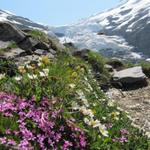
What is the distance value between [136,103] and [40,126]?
1086 centimetres

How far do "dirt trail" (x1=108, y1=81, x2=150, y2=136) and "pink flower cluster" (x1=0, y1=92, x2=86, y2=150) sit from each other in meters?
6.06

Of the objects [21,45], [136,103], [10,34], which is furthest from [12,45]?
[136,103]

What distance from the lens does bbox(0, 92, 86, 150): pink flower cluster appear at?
20.8 feet

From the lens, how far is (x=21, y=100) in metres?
7.33

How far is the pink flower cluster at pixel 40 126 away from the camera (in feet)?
20.8

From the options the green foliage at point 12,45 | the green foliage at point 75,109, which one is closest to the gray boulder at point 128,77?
the green foliage at point 12,45

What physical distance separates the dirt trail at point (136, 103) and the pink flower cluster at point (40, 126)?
19.9ft

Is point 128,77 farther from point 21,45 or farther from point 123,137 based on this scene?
point 123,137

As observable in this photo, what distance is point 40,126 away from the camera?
6621 mm

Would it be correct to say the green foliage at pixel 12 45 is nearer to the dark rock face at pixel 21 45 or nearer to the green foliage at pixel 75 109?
the dark rock face at pixel 21 45

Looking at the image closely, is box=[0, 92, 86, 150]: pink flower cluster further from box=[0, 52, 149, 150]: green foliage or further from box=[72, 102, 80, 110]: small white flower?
box=[72, 102, 80, 110]: small white flower

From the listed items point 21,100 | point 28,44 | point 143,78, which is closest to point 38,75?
point 21,100

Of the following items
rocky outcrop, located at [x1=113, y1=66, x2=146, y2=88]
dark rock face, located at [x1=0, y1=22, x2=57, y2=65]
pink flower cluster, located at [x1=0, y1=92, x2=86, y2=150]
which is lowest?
rocky outcrop, located at [x1=113, y1=66, x2=146, y2=88]

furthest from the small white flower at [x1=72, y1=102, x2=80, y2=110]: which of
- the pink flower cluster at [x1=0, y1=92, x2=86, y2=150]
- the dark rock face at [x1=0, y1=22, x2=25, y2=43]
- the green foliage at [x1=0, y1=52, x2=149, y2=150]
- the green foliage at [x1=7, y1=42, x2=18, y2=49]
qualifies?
the dark rock face at [x1=0, y1=22, x2=25, y2=43]
